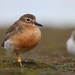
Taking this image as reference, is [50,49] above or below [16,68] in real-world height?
below

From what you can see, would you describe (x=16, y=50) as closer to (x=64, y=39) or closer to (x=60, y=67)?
(x=60, y=67)

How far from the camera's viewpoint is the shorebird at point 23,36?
36.6 ft

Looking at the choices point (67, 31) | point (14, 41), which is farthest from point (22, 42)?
point (67, 31)

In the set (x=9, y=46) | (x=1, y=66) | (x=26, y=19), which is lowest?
(x=1, y=66)

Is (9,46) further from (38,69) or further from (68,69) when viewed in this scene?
(68,69)

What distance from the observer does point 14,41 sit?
11.3 metres

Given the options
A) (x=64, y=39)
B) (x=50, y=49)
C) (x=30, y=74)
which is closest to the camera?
(x=30, y=74)

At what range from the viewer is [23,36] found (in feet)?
36.6

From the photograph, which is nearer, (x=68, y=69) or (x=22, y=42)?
(x=22, y=42)

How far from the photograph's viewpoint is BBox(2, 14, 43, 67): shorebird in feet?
36.6

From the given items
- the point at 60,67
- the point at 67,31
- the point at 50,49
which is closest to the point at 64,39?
the point at 67,31

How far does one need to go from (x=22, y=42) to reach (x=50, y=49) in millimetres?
13530

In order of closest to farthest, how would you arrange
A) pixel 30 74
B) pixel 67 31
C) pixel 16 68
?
pixel 30 74
pixel 16 68
pixel 67 31

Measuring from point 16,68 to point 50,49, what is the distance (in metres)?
13.3
